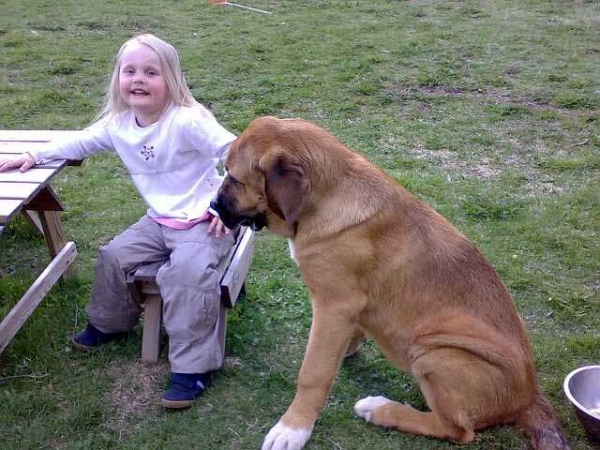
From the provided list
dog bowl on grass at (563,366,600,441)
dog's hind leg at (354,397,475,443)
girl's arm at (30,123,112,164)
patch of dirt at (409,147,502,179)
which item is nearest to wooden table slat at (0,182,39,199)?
girl's arm at (30,123,112,164)

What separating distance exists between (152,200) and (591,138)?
5.41 m

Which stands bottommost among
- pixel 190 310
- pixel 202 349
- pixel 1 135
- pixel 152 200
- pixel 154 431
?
pixel 154 431

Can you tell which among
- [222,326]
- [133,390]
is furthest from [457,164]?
[133,390]

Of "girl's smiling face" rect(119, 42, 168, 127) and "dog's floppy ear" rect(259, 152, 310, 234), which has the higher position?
"girl's smiling face" rect(119, 42, 168, 127)

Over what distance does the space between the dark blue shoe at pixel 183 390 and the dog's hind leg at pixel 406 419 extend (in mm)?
876

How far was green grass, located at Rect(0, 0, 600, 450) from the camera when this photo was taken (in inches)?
147

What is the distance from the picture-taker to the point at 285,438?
3406 mm

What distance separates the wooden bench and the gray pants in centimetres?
6

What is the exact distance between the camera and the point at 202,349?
3.76 meters

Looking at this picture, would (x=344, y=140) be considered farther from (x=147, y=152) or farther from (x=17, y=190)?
(x=17, y=190)

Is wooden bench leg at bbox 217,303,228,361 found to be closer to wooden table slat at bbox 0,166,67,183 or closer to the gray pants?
the gray pants

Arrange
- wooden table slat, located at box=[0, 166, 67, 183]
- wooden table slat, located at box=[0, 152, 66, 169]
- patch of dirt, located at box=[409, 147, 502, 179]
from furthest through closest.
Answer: patch of dirt, located at box=[409, 147, 502, 179] → wooden table slat, located at box=[0, 152, 66, 169] → wooden table slat, located at box=[0, 166, 67, 183]

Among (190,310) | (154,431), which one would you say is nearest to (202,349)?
(190,310)

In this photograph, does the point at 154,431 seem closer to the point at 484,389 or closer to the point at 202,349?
the point at 202,349
